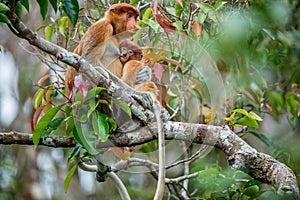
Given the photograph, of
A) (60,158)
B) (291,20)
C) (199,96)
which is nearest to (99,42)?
(199,96)

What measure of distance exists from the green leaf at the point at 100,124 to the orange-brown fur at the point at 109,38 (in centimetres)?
39

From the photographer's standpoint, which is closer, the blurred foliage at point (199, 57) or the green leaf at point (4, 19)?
the green leaf at point (4, 19)

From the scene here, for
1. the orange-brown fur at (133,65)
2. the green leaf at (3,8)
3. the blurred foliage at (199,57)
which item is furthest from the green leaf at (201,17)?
the green leaf at (3,8)

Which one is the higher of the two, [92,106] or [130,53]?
[130,53]

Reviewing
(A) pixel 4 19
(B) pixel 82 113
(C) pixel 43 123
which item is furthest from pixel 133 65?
(A) pixel 4 19

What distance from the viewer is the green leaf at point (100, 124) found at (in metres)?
1.69

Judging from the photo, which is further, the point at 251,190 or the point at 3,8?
the point at 251,190

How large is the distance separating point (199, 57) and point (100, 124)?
2.16 feet

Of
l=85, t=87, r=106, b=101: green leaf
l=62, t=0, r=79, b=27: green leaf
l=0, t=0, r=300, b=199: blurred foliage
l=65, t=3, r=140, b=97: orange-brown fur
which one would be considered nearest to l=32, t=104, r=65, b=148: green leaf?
l=0, t=0, r=300, b=199: blurred foliage

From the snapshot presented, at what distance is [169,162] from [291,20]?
871 mm

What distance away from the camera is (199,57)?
85.4 inches

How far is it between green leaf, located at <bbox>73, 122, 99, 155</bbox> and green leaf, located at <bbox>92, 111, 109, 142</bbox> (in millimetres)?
47

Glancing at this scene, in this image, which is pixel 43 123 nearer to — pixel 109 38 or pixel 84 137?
pixel 84 137

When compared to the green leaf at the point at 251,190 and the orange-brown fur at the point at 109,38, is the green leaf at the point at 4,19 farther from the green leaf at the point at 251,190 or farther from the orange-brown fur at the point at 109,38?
the green leaf at the point at 251,190
